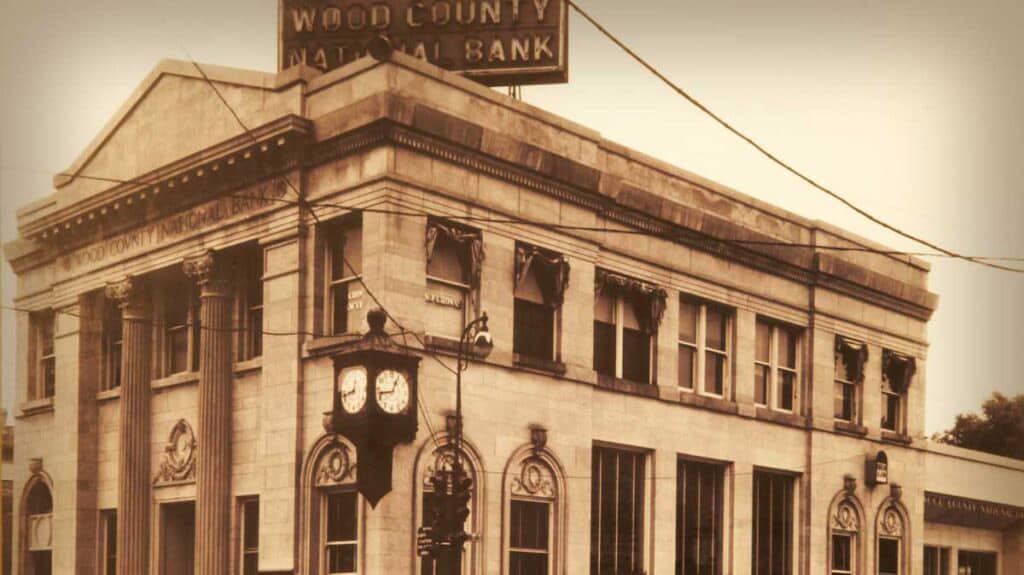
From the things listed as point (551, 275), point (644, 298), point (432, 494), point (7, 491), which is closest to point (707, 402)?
point (644, 298)

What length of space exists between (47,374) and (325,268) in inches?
466

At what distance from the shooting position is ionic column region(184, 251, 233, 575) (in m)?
29.5

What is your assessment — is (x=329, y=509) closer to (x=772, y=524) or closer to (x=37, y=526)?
(x=37, y=526)

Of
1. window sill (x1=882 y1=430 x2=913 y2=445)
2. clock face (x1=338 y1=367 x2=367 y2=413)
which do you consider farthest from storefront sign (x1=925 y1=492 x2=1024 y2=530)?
clock face (x1=338 y1=367 x2=367 y2=413)

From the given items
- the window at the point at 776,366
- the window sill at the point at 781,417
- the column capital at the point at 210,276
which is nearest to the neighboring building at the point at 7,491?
the column capital at the point at 210,276

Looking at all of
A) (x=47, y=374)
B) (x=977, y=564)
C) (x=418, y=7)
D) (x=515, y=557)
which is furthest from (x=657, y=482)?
(x=977, y=564)

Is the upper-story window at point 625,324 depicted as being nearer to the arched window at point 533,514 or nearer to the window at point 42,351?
the arched window at point 533,514

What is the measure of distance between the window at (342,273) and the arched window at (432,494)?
295 centimetres

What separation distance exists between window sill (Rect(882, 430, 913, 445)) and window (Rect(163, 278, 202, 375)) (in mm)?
20848

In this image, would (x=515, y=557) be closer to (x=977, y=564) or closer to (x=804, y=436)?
(x=804, y=436)

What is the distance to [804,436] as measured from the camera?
3853cm

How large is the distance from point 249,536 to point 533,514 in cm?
605

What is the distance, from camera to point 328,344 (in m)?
27.4

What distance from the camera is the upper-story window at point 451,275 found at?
27.7m
